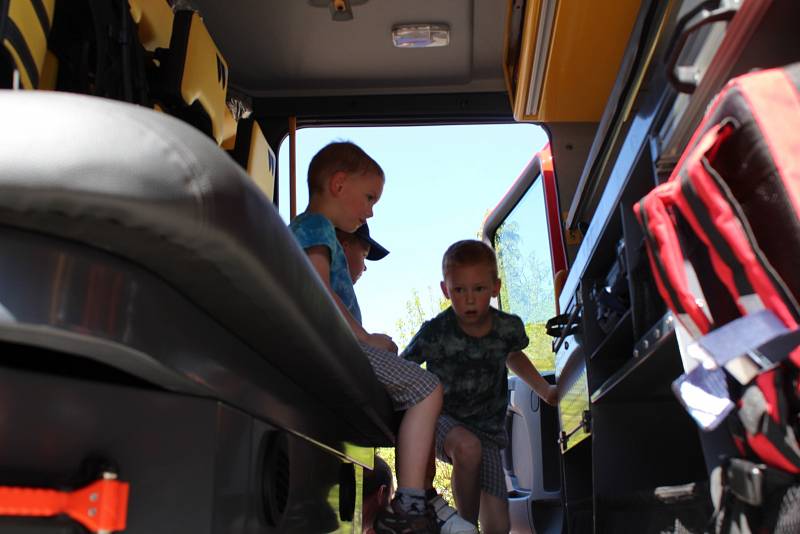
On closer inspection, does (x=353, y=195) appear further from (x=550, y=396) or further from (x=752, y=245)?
(x=752, y=245)

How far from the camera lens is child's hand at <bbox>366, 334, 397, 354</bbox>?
2020 millimetres

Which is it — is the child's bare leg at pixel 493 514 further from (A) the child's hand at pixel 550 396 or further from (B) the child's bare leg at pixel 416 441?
(B) the child's bare leg at pixel 416 441

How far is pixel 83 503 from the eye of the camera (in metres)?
0.63

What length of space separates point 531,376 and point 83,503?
244 cm

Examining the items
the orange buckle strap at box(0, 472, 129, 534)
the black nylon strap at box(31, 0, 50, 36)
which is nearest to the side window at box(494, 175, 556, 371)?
the black nylon strap at box(31, 0, 50, 36)

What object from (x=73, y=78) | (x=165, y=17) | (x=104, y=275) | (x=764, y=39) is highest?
(x=165, y=17)

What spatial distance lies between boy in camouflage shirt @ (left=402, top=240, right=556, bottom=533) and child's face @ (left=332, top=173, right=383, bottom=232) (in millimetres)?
650

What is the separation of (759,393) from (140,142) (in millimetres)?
610

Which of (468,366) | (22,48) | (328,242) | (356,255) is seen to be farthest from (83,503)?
(468,366)

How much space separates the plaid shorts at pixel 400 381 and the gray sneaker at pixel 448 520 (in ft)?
0.82

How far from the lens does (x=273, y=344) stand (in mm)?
932

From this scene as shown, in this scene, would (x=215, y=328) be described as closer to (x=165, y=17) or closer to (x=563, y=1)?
(x=165, y=17)

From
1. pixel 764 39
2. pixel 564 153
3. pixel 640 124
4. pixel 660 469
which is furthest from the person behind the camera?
pixel 564 153

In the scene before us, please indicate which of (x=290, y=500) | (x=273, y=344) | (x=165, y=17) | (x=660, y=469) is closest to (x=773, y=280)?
(x=273, y=344)
